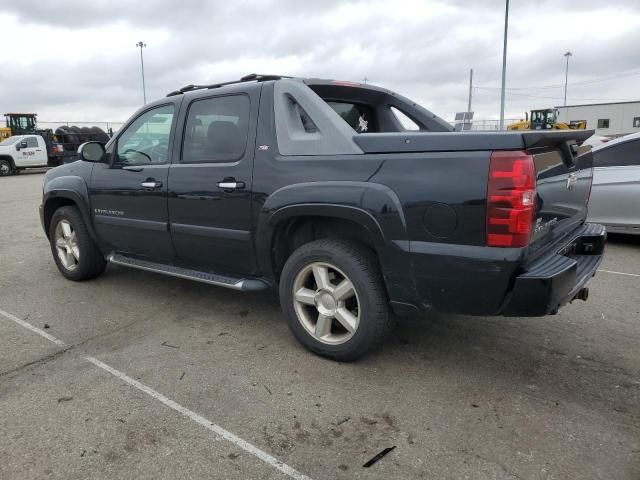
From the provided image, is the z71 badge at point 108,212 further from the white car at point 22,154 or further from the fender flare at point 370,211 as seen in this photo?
the white car at point 22,154

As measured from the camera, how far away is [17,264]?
632cm

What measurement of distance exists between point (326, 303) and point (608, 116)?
55350 millimetres

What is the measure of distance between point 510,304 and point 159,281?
12.6 feet

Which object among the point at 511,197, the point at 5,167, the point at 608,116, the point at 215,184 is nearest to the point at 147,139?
the point at 215,184

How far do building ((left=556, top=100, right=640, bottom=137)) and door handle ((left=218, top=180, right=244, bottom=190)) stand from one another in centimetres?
5220

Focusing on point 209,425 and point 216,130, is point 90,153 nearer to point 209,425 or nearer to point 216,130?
point 216,130

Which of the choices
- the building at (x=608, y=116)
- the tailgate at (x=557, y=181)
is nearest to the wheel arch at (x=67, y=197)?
the tailgate at (x=557, y=181)

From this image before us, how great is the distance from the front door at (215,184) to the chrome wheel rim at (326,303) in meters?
0.50

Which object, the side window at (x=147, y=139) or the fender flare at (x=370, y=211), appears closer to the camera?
the fender flare at (x=370, y=211)

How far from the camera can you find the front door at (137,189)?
429 centimetres

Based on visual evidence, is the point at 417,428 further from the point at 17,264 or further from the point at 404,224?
the point at 17,264

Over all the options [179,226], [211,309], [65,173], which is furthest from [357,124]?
[65,173]

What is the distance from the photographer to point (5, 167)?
22.9 m

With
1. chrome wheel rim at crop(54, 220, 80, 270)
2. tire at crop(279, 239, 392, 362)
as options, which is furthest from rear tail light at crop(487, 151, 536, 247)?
chrome wheel rim at crop(54, 220, 80, 270)
